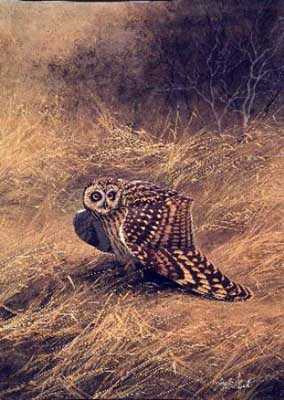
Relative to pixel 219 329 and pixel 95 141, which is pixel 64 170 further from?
pixel 219 329

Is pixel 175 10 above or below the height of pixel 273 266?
above

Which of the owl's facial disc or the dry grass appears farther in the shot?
the owl's facial disc

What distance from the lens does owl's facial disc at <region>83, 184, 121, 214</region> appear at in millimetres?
1951

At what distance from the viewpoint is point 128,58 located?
83.8 inches

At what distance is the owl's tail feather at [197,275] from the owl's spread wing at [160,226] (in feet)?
0.13

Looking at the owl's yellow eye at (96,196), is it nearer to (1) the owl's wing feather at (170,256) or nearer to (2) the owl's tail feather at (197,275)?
(1) the owl's wing feather at (170,256)

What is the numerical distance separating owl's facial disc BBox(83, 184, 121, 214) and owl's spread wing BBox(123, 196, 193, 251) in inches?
2.7

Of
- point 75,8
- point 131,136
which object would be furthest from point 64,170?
point 75,8

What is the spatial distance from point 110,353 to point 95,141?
77 centimetres

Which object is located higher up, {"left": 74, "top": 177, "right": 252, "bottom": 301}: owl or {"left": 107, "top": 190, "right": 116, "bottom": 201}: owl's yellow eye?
{"left": 107, "top": 190, "right": 116, "bottom": 201}: owl's yellow eye
